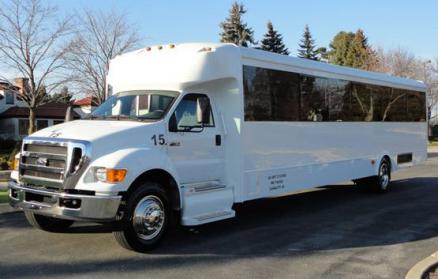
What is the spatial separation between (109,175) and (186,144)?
5.38 feet

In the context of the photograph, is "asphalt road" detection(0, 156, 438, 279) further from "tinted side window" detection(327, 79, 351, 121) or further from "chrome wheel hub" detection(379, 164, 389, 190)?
"chrome wheel hub" detection(379, 164, 389, 190)

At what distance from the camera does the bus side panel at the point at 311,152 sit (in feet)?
29.9

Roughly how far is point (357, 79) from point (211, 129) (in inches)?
227

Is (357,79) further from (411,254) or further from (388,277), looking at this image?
(388,277)

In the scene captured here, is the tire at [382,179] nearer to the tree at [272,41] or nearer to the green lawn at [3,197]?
the green lawn at [3,197]

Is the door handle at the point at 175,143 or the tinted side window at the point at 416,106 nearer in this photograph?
the door handle at the point at 175,143

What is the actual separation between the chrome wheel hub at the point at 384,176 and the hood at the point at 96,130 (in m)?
8.20

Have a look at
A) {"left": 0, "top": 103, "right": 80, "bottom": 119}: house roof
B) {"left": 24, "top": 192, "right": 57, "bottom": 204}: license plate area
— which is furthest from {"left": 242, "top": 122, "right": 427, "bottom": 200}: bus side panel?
{"left": 0, "top": 103, "right": 80, "bottom": 119}: house roof

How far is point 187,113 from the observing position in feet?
26.5

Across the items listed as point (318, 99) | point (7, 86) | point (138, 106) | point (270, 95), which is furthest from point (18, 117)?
point (138, 106)

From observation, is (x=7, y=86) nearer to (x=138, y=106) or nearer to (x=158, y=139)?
(x=138, y=106)

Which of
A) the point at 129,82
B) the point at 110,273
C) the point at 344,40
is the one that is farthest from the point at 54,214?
the point at 344,40

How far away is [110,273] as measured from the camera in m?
6.24

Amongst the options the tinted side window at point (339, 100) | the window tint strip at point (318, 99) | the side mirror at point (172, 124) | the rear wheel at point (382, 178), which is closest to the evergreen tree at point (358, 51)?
the window tint strip at point (318, 99)
